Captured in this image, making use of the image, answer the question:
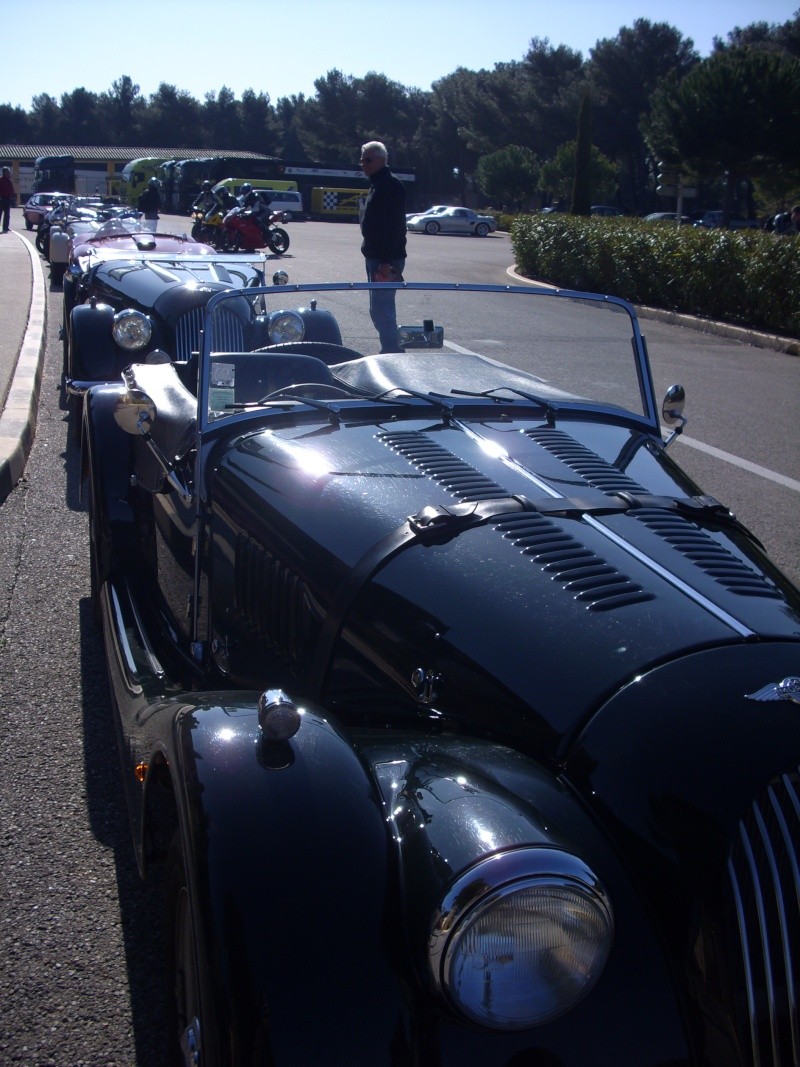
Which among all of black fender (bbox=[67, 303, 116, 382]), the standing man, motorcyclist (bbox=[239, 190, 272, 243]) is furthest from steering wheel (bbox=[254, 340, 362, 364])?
motorcyclist (bbox=[239, 190, 272, 243])

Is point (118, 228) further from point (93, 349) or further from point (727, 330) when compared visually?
point (727, 330)

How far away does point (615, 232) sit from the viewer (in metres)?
16.8

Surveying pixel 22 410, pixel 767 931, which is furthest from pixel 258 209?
pixel 767 931

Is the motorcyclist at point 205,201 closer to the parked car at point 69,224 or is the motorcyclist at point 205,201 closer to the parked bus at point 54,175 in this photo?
the parked car at point 69,224

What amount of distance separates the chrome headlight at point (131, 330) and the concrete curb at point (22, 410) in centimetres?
96

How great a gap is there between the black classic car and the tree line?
2517 centimetres

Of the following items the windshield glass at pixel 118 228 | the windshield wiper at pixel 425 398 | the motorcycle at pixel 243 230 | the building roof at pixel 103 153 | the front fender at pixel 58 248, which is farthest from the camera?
the building roof at pixel 103 153

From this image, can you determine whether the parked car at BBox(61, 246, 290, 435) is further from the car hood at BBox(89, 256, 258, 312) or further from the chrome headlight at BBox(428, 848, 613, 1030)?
the chrome headlight at BBox(428, 848, 613, 1030)

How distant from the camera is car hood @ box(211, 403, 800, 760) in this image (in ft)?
6.41

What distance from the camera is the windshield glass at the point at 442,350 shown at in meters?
3.14

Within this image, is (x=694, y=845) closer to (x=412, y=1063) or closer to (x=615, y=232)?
(x=412, y=1063)

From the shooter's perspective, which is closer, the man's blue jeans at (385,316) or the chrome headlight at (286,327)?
the man's blue jeans at (385,316)

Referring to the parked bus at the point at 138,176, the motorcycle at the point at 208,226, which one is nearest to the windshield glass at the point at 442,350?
the motorcycle at the point at 208,226

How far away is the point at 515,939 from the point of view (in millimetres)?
1464
